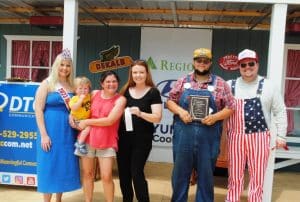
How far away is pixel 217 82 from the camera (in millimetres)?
3588

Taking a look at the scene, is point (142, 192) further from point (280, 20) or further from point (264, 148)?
point (280, 20)

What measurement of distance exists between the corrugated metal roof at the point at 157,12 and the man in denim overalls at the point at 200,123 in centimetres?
168

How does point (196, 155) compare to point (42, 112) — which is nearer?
point (196, 155)

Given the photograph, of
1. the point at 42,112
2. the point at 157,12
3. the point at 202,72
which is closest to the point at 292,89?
the point at 157,12

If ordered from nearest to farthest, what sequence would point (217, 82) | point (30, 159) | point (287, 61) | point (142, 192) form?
point (217, 82) < point (142, 192) < point (30, 159) < point (287, 61)

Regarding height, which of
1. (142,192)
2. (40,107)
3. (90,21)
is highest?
(90,21)

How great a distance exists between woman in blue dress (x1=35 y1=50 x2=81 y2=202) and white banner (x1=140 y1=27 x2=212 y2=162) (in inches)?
118

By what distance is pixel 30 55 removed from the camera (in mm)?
7082

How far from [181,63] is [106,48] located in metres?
1.34

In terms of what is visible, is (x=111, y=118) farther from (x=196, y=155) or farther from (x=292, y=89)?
(x=292, y=89)

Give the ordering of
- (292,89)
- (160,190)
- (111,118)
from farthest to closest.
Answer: (292,89) < (160,190) < (111,118)

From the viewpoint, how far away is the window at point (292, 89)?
262 inches

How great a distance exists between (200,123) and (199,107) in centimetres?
15

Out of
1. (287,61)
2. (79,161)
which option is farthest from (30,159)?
(287,61)
